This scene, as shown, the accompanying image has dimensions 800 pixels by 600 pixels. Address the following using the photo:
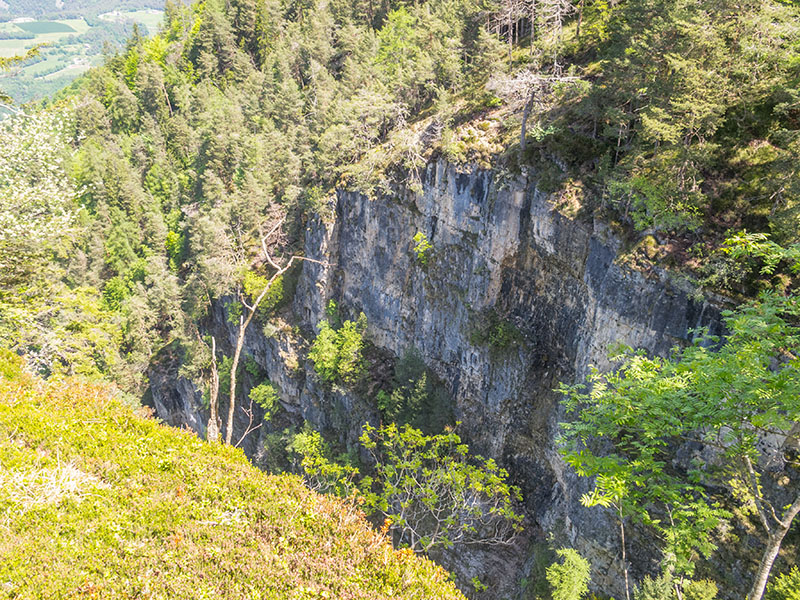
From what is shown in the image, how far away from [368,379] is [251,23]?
2207 inches

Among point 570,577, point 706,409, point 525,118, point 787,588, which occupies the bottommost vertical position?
point 570,577

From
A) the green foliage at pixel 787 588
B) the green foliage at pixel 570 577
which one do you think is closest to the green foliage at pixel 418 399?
the green foliage at pixel 570 577

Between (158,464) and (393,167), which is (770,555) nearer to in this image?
(158,464)

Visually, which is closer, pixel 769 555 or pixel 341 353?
pixel 769 555

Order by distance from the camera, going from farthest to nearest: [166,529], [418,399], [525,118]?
[418,399], [525,118], [166,529]

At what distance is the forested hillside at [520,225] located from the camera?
7.47 m

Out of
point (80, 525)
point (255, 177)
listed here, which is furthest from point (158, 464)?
point (255, 177)

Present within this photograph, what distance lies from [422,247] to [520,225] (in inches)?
244

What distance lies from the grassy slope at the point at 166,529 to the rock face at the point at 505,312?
982 cm

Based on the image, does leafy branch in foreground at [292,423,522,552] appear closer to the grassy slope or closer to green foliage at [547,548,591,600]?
green foliage at [547,548,591,600]

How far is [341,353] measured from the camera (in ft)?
93.6

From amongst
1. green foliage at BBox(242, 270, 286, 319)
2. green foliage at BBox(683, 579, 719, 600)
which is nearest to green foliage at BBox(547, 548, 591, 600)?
green foliage at BBox(683, 579, 719, 600)

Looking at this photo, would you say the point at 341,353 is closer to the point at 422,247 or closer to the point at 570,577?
the point at 422,247

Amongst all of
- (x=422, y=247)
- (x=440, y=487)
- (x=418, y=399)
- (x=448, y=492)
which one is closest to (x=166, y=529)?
(x=448, y=492)
